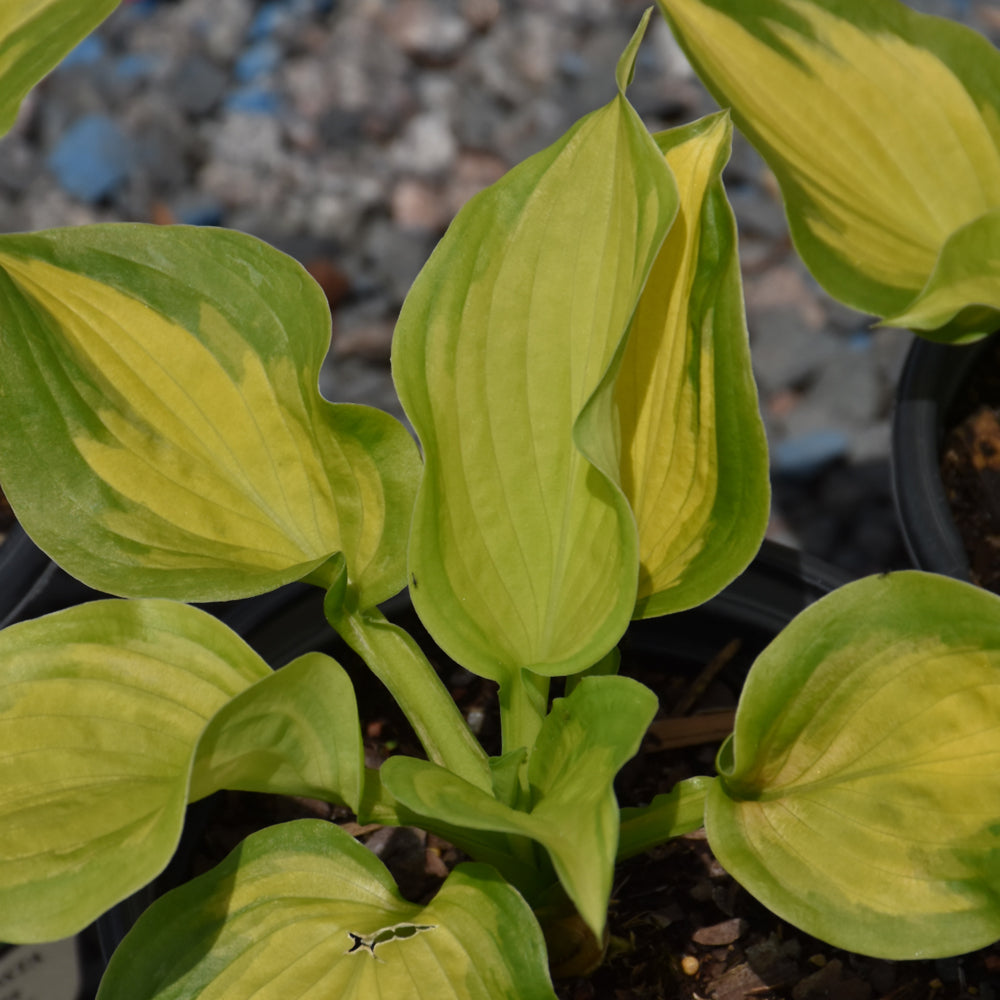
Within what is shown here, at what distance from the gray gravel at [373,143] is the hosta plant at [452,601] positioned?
833 millimetres

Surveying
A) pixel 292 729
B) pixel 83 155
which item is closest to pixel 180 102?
pixel 83 155

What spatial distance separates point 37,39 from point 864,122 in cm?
62

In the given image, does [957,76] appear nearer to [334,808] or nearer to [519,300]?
[519,300]

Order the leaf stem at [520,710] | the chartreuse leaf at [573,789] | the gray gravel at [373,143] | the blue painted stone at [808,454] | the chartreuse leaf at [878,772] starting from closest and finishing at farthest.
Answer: the chartreuse leaf at [573,789], the chartreuse leaf at [878,772], the leaf stem at [520,710], the blue painted stone at [808,454], the gray gravel at [373,143]

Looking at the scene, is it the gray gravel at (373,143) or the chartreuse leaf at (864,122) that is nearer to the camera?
the chartreuse leaf at (864,122)

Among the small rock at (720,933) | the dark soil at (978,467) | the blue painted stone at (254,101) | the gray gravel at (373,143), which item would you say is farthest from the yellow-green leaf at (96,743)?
the blue painted stone at (254,101)

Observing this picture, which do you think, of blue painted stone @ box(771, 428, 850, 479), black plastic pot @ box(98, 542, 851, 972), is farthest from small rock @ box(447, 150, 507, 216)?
black plastic pot @ box(98, 542, 851, 972)

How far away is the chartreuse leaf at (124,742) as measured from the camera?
64cm

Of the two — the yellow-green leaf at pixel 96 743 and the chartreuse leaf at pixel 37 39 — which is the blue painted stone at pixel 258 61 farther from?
the yellow-green leaf at pixel 96 743

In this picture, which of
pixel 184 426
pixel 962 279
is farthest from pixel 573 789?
pixel 962 279

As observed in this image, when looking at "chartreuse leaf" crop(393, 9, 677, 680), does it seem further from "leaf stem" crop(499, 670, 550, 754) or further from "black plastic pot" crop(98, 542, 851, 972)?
"black plastic pot" crop(98, 542, 851, 972)

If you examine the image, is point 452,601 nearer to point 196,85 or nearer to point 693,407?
point 693,407

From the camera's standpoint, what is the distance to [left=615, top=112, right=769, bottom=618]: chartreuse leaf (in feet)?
2.32

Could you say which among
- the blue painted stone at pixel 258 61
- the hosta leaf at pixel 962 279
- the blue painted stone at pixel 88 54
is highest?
the blue painted stone at pixel 88 54
